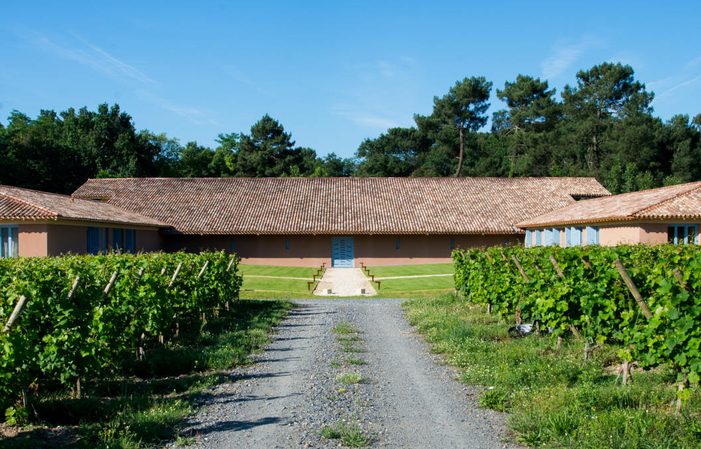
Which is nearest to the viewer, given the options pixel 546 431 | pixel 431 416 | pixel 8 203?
pixel 546 431

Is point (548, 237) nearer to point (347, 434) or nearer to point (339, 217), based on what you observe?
point (339, 217)

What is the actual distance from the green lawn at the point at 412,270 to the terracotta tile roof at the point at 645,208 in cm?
574

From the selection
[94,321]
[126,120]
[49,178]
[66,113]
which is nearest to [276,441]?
[94,321]

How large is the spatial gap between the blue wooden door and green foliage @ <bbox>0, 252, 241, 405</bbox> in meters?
22.2

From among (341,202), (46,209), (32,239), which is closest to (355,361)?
(46,209)

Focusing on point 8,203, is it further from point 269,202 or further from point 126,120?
point 126,120

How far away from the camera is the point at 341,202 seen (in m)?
35.8

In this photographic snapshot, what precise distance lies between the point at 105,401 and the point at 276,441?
A: 2732 millimetres

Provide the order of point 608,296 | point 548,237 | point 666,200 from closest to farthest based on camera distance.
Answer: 1. point 608,296
2. point 666,200
3. point 548,237

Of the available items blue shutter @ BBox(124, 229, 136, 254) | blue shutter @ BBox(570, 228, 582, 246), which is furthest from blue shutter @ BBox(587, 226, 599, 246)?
blue shutter @ BBox(124, 229, 136, 254)

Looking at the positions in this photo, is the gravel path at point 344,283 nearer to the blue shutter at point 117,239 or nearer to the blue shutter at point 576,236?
the blue shutter at point 576,236

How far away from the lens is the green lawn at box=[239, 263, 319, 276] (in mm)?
28641

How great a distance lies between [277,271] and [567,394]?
78.3 ft

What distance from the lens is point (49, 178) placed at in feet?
160
